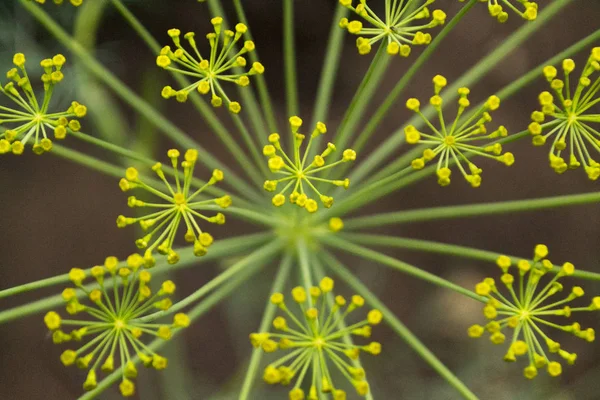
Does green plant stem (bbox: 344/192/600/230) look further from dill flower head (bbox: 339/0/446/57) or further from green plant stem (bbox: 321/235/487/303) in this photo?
dill flower head (bbox: 339/0/446/57)

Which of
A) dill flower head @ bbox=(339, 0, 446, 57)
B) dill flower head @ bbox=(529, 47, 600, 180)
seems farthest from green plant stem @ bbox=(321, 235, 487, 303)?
dill flower head @ bbox=(339, 0, 446, 57)

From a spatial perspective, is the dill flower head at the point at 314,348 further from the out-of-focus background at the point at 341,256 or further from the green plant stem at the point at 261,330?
the out-of-focus background at the point at 341,256

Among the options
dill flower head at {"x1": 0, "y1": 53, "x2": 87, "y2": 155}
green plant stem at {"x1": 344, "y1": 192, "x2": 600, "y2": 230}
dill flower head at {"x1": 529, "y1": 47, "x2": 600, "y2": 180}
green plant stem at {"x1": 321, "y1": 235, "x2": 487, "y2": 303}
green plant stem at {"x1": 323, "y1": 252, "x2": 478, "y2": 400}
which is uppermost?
dill flower head at {"x1": 0, "y1": 53, "x2": 87, "y2": 155}

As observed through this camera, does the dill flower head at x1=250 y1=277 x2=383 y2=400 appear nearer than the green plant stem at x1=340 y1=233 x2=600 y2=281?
Yes

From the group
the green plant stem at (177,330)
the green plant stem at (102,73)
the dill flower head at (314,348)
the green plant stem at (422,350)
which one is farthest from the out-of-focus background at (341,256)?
the dill flower head at (314,348)

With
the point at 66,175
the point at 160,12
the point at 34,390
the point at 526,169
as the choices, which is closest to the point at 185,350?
the point at 34,390

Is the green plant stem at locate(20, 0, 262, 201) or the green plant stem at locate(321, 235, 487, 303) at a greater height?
the green plant stem at locate(20, 0, 262, 201)

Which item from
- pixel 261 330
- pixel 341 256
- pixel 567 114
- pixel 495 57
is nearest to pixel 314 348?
pixel 261 330

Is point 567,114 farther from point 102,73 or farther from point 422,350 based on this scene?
point 102,73
